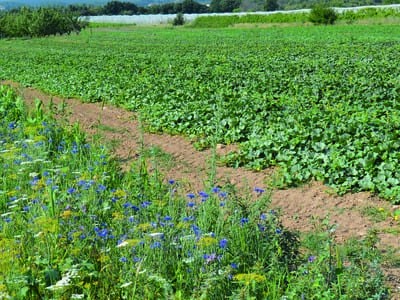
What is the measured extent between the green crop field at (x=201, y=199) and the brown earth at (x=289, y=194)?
181 mm

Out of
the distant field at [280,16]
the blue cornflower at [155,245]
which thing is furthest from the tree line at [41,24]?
the blue cornflower at [155,245]

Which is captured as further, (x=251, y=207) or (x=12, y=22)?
(x=12, y=22)

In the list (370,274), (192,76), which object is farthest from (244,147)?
(192,76)

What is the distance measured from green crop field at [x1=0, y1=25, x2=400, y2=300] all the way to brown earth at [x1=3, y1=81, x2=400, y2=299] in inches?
→ 7.1

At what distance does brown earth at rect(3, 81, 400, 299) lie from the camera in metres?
5.41

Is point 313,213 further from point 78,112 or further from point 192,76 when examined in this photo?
point 192,76

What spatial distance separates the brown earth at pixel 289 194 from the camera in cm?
541

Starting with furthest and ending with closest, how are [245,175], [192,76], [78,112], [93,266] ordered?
[192,76]
[78,112]
[245,175]
[93,266]

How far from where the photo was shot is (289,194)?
6586mm

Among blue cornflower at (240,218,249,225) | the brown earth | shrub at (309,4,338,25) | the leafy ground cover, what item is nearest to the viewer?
blue cornflower at (240,218,249,225)

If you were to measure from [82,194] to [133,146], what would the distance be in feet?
12.6

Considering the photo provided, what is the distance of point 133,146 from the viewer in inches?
354

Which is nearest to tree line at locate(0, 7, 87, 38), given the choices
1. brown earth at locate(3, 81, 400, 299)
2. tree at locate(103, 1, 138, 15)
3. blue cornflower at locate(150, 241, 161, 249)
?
tree at locate(103, 1, 138, 15)

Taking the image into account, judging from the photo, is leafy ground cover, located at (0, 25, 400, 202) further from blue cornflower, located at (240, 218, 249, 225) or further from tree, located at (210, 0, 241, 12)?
tree, located at (210, 0, 241, 12)
